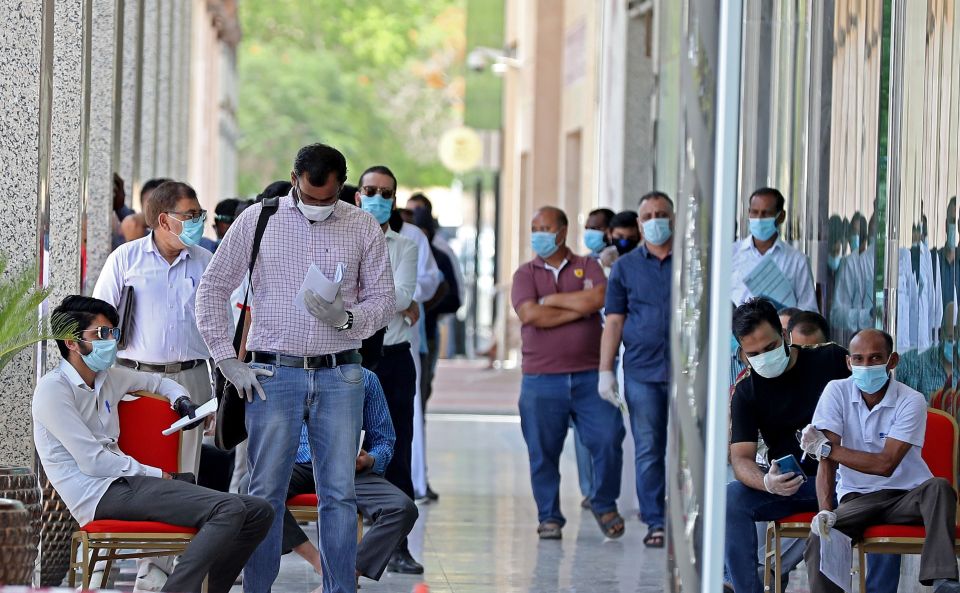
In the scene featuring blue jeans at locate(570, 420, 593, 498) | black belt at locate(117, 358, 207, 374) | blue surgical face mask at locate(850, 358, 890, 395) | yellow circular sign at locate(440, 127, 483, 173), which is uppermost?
yellow circular sign at locate(440, 127, 483, 173)

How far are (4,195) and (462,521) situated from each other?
4163 millimetres

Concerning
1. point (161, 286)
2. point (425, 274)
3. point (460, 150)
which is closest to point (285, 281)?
point (161, 286)

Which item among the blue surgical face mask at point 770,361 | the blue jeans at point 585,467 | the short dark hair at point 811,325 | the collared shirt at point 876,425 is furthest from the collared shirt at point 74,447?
the blue jeans at point 585,467

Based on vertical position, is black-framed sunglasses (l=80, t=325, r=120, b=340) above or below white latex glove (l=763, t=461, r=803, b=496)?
above

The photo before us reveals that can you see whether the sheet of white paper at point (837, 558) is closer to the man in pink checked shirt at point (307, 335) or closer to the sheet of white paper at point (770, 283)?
the man in pink checked shirt at point (307, 335)

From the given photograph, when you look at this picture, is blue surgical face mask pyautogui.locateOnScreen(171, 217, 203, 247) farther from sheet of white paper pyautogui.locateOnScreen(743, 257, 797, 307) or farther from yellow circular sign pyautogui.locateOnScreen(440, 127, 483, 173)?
yellow circular sign pyautogui.locateOnScreen(440, 127, 483, 173)

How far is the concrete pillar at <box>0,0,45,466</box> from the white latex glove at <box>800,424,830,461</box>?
3.36 meters

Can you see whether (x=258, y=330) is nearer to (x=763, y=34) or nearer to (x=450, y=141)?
(x=763, y=34)

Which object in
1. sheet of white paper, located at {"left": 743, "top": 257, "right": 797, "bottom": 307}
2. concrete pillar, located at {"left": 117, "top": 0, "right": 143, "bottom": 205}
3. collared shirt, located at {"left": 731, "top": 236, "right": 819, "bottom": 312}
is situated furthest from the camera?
concrete pillar, located at {"left": 117, "top": 0, "right": 143, "bottom": 205}

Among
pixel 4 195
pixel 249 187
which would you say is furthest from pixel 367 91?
pixel 4 195

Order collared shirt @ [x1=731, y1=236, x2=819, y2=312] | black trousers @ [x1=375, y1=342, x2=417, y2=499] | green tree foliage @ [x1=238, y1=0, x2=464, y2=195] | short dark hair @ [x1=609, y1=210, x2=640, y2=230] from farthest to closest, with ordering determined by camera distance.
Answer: green tree foliage @ [x1=238, y1=0, x2=464, y2=195] < short dark hair @ [x1=609, y1=210, x2=640, y2=230] < collared shirt @ [x1=731, y1=236, x2=819, y2=312] < black trousers @ [x1=375, y1=342, x2=417, y2=499]

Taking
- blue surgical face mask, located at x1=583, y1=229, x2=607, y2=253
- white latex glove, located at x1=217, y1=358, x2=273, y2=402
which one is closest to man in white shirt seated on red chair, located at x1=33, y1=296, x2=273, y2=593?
white latex glove, located at x1=217, y1=358, x2=273, y2=402

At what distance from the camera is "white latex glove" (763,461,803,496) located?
23.6ft

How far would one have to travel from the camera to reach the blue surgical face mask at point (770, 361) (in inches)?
294
